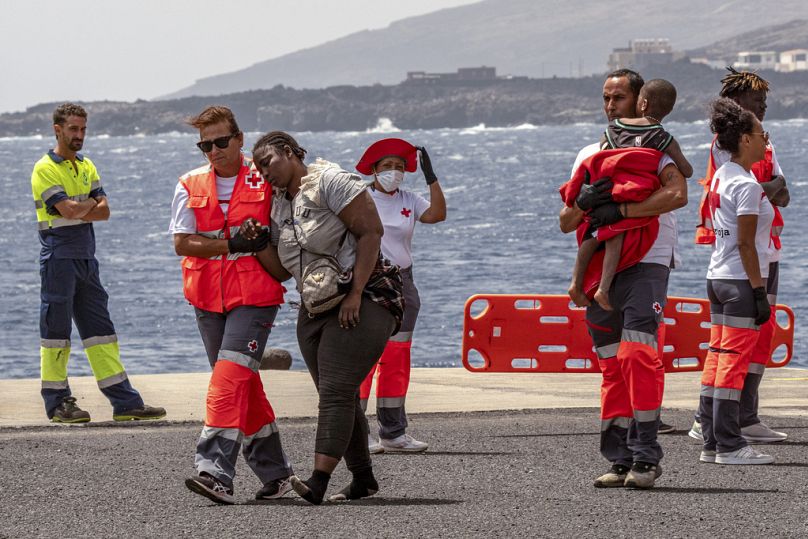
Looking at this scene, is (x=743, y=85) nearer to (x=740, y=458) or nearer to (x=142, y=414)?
(x=740, y=458)

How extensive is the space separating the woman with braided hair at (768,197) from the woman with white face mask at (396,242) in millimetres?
1503

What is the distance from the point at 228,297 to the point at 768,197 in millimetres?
2922

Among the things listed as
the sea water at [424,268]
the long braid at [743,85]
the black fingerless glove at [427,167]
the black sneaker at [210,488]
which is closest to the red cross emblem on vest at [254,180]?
the black sneaker at [210,488]

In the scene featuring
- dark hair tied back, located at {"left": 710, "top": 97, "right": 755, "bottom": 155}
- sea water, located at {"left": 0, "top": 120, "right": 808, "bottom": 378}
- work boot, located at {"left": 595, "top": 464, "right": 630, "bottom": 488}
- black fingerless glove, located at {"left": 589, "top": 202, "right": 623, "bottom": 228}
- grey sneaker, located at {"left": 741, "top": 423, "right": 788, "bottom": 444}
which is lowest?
sea water, located at {"left": 0, "top": 120, "right": 808, "bottom": 378}

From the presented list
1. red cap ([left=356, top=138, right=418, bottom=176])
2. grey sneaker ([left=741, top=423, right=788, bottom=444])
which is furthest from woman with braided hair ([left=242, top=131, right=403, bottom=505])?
grey sneaker ([left=741, top=423, right=788, bottom=444])

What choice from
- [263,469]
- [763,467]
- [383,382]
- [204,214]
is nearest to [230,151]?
[204,214]

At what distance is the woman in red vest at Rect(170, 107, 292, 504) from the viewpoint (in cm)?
710

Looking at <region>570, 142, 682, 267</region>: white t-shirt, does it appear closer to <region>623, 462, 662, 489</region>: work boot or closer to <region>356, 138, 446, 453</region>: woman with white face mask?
<region>623, 462, 662, 489</region>: work boot

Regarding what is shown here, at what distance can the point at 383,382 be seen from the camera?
Result: 898cm

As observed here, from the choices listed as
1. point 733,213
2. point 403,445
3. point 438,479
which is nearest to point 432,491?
point 438,479

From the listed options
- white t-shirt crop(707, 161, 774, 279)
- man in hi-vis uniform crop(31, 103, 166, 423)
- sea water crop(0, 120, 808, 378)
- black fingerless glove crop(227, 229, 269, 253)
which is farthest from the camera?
sea water crop(0, 120, 808, 378)

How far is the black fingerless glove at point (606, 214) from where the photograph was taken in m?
Answer: 7.35

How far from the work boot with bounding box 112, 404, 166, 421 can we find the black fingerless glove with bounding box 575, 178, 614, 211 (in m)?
3.81

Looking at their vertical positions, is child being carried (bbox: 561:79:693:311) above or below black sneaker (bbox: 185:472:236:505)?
above
